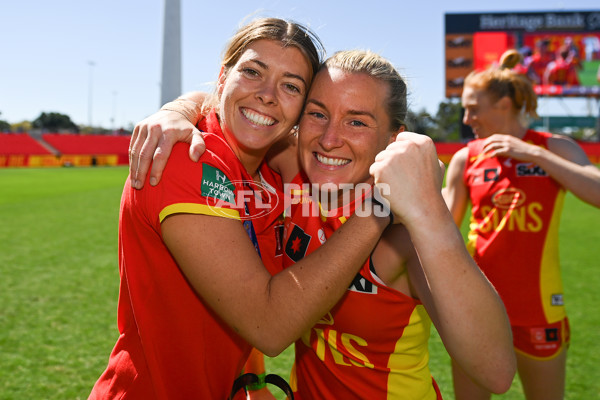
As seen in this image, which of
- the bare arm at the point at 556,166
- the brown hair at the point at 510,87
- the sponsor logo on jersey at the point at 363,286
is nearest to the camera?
the sponsor logo on jersey at the point at 363,286

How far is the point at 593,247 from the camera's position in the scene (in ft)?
29.0

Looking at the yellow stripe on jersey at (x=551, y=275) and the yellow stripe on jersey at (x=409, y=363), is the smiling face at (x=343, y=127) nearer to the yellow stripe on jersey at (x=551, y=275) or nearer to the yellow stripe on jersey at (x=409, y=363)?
the yellow stripe on jersey at (x=409, y=363)

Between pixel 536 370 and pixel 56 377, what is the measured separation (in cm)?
354

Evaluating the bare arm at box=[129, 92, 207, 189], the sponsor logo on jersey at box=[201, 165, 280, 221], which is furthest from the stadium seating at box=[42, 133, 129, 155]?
the sponsor logo on jersey at box=[201, 165, 280, 221]

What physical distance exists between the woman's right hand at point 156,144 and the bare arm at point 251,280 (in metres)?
0.20

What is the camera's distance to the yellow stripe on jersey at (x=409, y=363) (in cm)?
177

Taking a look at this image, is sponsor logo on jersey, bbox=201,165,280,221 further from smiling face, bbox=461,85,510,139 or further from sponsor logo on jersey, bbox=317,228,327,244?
smiling face, bbox=461,85,510,139

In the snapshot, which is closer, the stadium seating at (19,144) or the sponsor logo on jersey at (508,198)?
the sponsor logo on jersey at (508,198)

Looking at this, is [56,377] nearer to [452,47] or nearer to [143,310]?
[143,310]

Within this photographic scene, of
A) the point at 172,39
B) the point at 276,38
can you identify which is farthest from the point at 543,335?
the point at 172,39

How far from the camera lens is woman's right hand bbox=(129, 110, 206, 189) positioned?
1.46 meters

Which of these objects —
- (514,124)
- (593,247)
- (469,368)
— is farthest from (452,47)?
(469,368)

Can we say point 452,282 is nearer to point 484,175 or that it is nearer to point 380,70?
point 380,70

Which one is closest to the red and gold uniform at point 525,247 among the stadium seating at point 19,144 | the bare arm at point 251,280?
the bare arm at point 251,280
